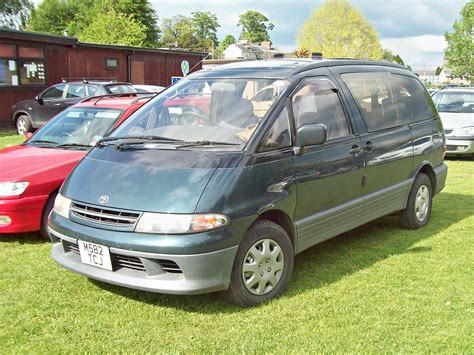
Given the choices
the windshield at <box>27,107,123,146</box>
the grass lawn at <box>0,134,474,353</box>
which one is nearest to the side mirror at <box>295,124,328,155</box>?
the grass lawn at <box>0,134,474,353</box>

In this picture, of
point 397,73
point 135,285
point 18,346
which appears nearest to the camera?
point 18,346

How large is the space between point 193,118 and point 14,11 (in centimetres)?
3425

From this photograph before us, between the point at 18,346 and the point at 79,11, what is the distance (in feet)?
236

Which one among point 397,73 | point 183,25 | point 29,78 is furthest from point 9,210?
point 183,25

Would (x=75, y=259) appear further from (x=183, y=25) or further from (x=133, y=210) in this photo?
(x=183, y=25)

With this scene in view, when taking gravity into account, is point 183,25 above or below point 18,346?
above

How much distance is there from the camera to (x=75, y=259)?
4047mm

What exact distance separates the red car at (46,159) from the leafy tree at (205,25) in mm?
94858

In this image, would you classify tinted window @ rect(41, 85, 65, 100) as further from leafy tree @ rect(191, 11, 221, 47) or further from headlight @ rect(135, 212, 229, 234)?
leafy tree @ rect(191, 11, 221, 47)

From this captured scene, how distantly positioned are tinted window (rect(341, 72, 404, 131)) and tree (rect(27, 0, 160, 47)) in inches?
2069

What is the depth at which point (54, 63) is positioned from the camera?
769 inches

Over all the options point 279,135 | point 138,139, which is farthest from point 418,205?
point 138,139

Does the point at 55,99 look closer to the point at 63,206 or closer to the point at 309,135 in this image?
the point at 63,206

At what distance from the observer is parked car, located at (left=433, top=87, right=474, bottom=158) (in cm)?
1180
